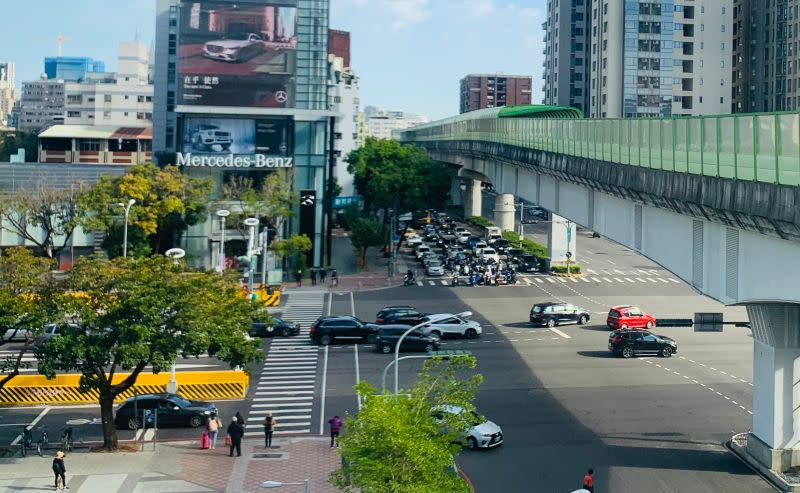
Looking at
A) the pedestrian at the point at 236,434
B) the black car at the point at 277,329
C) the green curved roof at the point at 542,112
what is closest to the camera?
the pedestrian at the point at 236,434

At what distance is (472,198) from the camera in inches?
4461

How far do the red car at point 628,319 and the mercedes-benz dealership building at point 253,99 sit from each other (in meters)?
31.2

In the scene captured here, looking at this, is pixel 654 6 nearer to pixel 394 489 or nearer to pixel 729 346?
pixel 729 346

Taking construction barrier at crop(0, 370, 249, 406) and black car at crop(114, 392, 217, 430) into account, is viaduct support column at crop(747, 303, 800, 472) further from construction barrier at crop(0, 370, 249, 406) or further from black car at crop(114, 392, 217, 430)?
construction barrier at crop(0, 370, 249, 406)

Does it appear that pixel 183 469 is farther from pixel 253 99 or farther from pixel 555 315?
pixel 253 99

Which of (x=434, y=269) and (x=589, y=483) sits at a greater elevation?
(x=434, y=269)

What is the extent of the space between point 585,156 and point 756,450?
54.1 feet

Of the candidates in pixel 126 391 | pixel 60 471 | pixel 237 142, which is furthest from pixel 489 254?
pixel 60 471

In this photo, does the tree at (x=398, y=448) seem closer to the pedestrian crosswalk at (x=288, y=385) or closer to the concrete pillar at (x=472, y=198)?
the pedestrian crosswalk at (x=288, y=385)

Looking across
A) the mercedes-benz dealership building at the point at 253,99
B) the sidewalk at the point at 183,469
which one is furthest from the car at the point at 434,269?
the sidewalk at the point at 183,469

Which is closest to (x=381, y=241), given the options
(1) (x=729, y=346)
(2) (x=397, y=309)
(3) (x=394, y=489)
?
(2) (x=397, y=309)

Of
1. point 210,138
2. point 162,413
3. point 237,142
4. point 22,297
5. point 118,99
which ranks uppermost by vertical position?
point 118,99

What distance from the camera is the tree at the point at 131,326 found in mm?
30828

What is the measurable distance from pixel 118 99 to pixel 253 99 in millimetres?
79876
